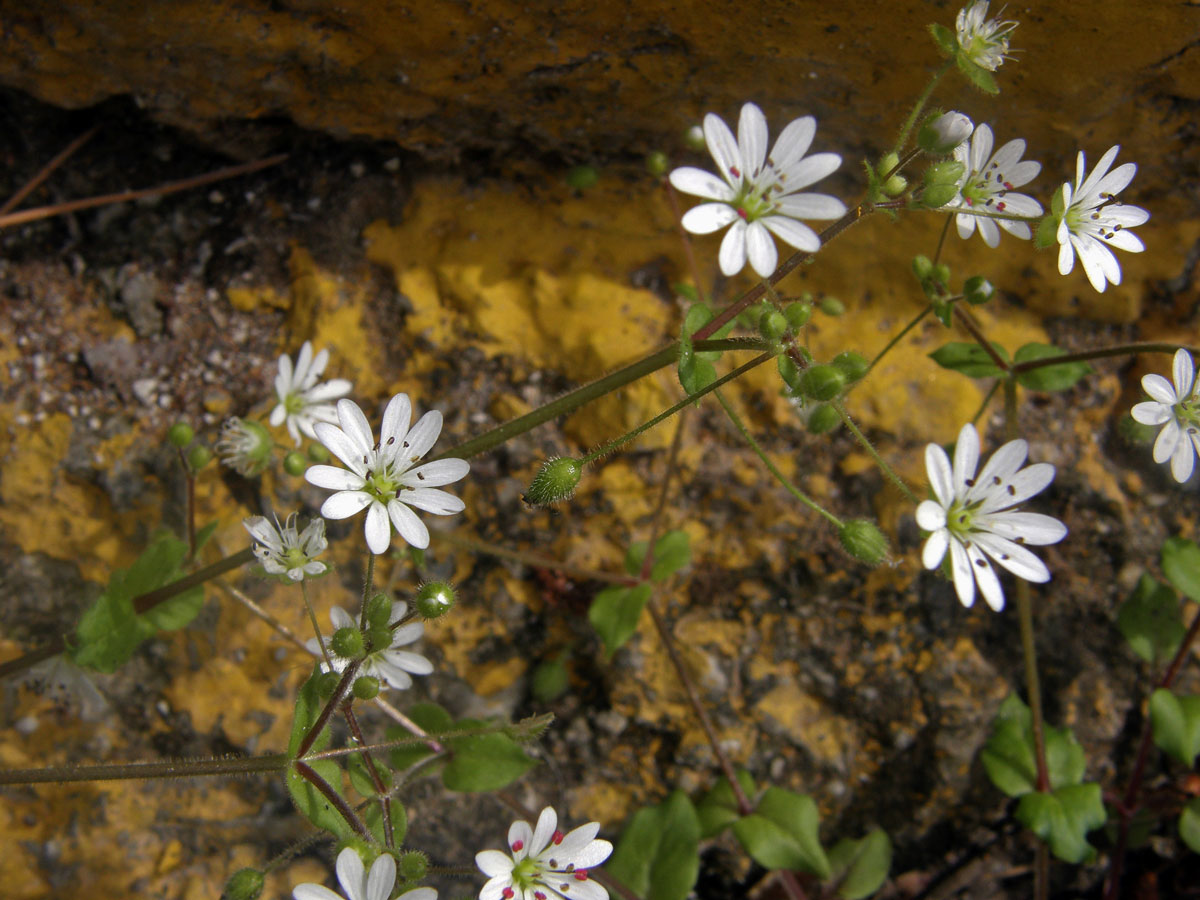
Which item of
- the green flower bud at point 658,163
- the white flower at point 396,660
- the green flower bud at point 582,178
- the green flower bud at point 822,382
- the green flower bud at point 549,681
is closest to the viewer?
the green flower bud at point 822,382

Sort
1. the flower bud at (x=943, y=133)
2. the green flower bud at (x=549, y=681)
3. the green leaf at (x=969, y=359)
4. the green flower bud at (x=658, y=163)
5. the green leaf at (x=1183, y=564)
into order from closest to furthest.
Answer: the flower bud at (x=943, y=133) < the green leaf at (x=969, y=359) < the green leaf at (x=1183, y=564) < the green flower bud at (x=658, y=163) < the green flower bud at (x=549, y=681)

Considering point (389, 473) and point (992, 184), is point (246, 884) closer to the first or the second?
point (389, 473)

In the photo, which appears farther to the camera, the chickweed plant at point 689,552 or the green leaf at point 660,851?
the green leaf at point 660,851

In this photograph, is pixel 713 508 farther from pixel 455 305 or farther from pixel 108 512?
pixel 108 512

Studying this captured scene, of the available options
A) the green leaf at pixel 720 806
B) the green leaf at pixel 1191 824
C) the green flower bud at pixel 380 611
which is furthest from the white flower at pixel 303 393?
the green leaf at pixel 1191 824

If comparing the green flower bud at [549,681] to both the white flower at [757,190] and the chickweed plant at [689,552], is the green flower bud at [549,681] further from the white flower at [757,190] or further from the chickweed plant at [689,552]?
the white flower at [757,190]

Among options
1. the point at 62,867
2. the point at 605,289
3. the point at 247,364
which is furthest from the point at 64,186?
the point at 62,867

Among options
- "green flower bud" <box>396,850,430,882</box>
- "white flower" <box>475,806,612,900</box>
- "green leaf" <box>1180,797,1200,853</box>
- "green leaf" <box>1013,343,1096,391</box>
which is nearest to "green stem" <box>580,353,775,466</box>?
"white flower" <box>475,806,612,900</box>
